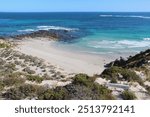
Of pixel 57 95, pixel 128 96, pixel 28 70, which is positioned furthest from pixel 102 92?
pixel 28 70

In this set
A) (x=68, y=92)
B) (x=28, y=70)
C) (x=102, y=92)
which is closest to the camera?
(x=68, y=92)

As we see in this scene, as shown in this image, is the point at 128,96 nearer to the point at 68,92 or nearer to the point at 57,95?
the point at 68,92

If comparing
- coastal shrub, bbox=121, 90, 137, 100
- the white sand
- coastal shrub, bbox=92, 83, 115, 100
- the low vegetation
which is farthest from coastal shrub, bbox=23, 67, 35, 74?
coastal shrub, bbox=121, 90, 137, 100

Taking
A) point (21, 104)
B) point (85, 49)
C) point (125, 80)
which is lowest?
point (85, 49)

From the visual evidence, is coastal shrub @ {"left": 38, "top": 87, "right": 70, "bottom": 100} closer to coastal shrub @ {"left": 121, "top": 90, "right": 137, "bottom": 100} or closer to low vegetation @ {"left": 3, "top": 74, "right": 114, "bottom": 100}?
low vegetation @ {"left": 3, "top": 74, "right": 114, "bottom": 100}

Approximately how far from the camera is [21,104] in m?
7.47

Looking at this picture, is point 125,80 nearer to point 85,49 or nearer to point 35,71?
point 35,71

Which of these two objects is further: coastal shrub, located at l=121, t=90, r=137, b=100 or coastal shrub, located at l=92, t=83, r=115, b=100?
coastal shrub, located at l=121, t=90, r=137, b=100

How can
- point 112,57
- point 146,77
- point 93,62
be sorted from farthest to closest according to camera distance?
1. point 112,57
2. point 93,62
3. point 146,77

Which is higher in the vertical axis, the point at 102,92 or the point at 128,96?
the point at 102,92

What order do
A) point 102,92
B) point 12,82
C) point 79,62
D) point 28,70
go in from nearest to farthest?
point 102,92 → point 12,82 → point 28,70 → point 79,62

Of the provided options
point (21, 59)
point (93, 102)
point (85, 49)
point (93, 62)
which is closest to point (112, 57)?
point (93, 62)

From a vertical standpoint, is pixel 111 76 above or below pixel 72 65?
above

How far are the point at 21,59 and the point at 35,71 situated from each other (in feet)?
19.3
